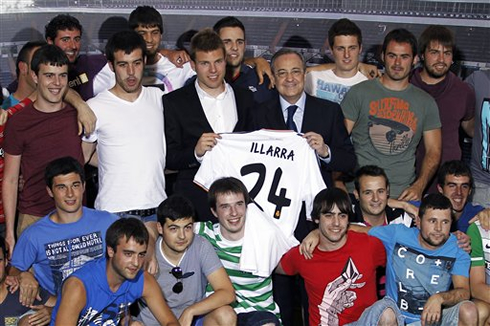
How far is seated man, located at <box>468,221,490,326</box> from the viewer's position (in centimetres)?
514

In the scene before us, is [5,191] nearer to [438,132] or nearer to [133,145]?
[133,145]

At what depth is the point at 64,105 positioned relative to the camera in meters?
5.41

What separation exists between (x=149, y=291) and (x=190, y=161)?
0.94 meters

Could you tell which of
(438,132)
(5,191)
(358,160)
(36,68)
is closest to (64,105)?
(36,68)

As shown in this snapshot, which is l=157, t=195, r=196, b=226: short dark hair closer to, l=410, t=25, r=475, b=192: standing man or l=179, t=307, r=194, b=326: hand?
l=179, t=307, r=194, b=326: hand

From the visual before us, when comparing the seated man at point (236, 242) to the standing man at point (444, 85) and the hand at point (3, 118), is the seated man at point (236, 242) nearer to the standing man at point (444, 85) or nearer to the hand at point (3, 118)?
the hand at point (3, 118)

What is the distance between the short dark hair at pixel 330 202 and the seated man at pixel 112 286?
1.04 m

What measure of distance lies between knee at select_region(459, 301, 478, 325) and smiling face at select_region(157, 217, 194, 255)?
1623 mm

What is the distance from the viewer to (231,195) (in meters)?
5.19

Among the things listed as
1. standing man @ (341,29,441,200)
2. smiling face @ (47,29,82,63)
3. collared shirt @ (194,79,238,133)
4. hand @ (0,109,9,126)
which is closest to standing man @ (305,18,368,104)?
standing man @ (341,29,441,200)

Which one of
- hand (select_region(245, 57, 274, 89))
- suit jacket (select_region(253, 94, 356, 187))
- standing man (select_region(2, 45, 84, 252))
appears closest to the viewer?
standing man (select_region(2, 45, 84, 252))

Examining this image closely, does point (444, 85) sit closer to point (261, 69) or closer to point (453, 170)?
point (453, 170)

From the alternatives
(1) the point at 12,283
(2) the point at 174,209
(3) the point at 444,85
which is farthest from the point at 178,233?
(3) the point at 444,85

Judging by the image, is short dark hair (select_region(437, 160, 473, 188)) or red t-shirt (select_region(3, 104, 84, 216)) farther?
short dark hair (select_region(437, 160, 473, 188))
